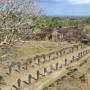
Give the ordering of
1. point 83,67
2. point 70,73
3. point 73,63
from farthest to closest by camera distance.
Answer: point 73,63 < point 83,67 < point 70,73

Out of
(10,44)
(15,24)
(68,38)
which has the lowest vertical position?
(68,38)

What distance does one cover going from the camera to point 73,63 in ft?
132

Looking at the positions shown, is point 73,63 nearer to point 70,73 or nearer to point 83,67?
point 83,67

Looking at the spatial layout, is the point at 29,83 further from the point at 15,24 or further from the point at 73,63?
the point at 73,63

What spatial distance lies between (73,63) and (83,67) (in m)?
3.34

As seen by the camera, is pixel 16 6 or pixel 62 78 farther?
pixel 62 78

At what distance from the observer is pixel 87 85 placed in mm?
27500

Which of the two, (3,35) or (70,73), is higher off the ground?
(3,35)

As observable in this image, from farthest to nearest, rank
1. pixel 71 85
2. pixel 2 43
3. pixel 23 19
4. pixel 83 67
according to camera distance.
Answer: pixel 83 67
pixel 71 85
pixel 23 19
pixel 2 43

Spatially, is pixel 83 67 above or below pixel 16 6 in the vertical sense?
below

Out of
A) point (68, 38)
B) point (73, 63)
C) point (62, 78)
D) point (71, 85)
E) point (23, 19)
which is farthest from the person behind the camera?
point (68, 38)

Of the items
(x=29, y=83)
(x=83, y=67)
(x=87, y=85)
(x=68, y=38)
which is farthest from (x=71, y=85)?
(x=68, y=38)

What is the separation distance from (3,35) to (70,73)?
1076 cm

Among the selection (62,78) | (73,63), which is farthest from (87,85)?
(73,63)
